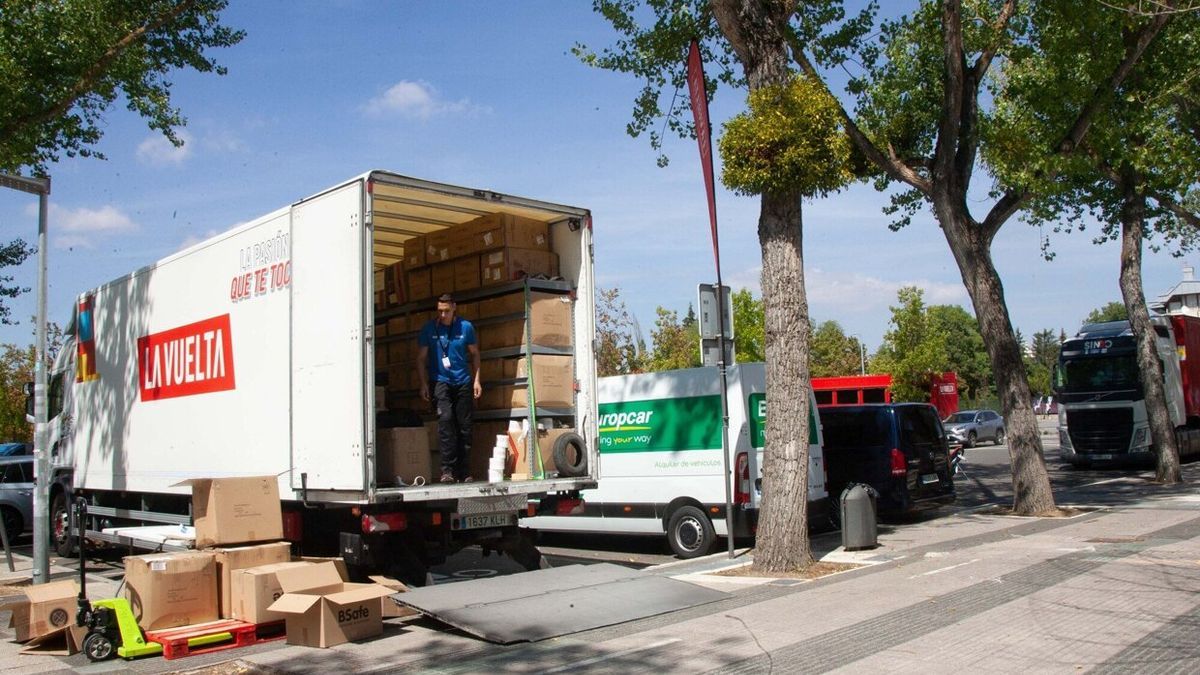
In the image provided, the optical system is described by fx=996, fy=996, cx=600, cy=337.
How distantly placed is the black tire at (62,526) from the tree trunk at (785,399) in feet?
32.8

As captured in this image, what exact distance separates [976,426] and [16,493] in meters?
37.3

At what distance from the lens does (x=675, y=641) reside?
284 inches

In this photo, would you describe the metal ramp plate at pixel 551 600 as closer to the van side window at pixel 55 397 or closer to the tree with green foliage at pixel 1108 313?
the van side window at pixel 55 397

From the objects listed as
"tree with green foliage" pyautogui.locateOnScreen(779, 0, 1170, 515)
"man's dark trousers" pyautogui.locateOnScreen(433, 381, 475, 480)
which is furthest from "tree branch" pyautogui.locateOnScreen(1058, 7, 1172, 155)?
"man's dark trousers" pyautogui.locateOnScreen(433, 381, 475, 480)

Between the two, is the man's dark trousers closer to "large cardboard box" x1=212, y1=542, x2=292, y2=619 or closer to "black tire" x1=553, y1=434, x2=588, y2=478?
"black tire" x1=553, y1=434, x2=588, y2=478

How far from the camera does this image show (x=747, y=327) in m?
37.8

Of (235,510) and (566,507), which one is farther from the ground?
(235,510)

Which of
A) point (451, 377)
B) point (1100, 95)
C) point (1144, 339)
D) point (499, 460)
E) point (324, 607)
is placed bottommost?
point (324, 607)

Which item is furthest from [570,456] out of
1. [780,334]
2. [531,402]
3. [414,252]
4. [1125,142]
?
[1125,142]

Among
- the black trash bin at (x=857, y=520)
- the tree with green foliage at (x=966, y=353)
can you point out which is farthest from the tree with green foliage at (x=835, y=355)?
the black trash bin at (x=857, y=520)

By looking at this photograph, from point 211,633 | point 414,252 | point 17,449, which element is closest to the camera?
point 211,633

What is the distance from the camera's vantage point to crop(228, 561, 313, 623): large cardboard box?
7.81 meters

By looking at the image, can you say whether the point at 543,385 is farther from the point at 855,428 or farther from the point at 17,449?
the point at 17,449

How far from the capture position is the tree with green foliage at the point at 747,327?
36.4 metres
